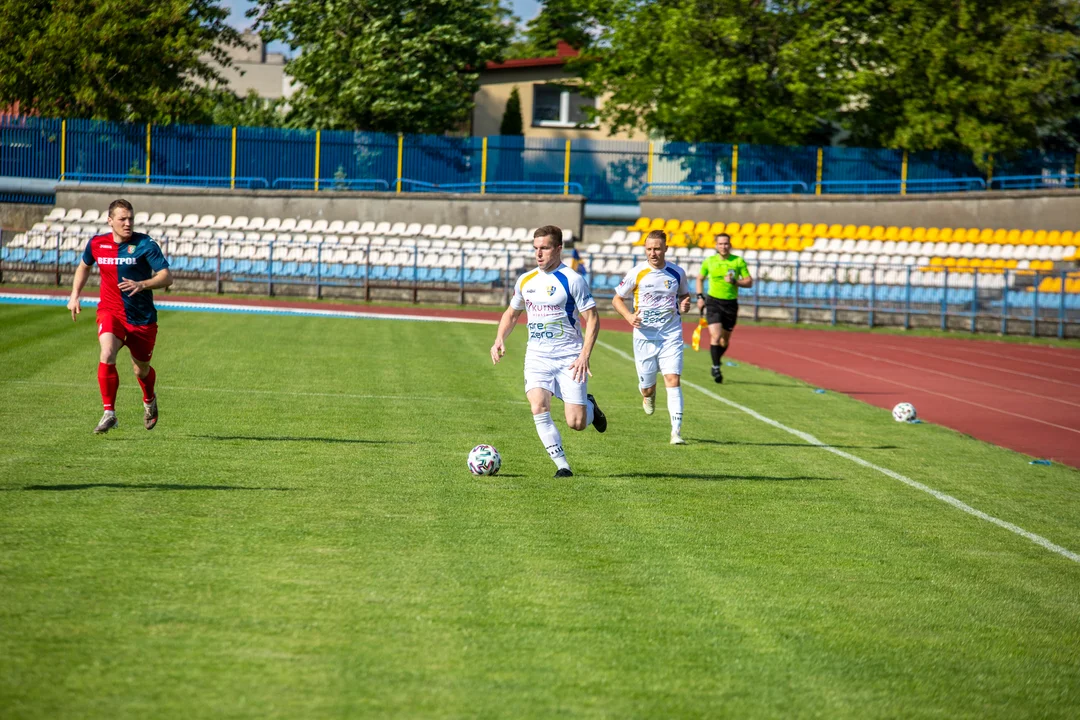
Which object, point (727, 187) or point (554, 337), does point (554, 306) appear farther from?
point (727, 187)

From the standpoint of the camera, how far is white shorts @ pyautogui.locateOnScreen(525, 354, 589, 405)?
29.9 ft

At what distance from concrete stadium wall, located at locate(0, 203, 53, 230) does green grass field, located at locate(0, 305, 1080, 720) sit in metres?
31.0

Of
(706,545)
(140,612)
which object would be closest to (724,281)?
(706,545)

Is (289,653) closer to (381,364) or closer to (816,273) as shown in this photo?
(381,364)

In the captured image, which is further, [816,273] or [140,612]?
[816,273]

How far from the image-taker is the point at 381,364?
58.5ft

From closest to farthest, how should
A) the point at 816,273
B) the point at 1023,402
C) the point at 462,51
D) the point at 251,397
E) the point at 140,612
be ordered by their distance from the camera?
the point at 140,612
the point at 251,397
the point at 1023,402
the point at 816,273
the point at 462,51

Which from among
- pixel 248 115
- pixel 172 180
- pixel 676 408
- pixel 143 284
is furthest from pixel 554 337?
pixel 248 115

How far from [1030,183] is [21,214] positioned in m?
35.1

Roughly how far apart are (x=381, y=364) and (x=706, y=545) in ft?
36.2

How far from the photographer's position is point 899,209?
3850cm

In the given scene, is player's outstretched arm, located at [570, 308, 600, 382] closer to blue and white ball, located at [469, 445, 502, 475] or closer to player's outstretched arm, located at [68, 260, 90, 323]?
blue and white ball, located at [469, 445, 502, 475]

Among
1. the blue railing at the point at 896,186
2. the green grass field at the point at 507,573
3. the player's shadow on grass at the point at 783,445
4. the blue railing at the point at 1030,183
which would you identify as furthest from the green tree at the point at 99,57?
the player's shadow on grass at the point at 783,445

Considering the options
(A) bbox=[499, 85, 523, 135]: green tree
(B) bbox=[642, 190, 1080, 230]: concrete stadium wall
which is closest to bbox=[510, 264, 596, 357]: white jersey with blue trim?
(B) bbox=[642, 190, 1080, 230]: concrete stadium wall
